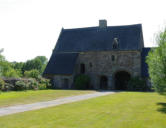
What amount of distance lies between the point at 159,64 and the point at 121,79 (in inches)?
834

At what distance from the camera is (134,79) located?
32.4 m

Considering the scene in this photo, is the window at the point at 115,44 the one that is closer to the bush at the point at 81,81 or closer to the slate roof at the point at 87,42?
the slate roof at the point at 87,42

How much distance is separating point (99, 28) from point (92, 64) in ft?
22.1

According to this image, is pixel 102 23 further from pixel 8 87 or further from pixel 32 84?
pixel 8 87

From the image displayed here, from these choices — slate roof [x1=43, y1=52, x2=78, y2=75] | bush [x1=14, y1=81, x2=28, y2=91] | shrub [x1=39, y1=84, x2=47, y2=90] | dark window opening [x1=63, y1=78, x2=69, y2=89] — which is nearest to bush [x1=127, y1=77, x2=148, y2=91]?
slate roof [x1=43, y1=52, x2=78, y2=75]

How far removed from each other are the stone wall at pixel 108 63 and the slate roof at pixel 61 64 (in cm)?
125

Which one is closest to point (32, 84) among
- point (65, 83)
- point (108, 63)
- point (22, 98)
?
point (65, 83)

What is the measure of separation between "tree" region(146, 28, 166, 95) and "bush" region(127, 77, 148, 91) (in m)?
15.9

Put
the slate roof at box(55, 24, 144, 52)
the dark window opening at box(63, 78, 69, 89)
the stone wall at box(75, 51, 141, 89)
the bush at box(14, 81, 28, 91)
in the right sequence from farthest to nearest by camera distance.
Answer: the dark window opening at box(63, 78, 69, 89), the slate roof at box(55, 24, 144, 52), the stone wall at box(75, 51, 141, 89), the bush at box(14, 81, 28, 91)

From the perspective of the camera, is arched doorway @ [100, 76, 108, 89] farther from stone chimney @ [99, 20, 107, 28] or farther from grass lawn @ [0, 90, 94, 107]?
grass lawn @ [0, 90, 94, 107]

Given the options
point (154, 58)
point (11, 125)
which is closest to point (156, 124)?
point (11, 125)

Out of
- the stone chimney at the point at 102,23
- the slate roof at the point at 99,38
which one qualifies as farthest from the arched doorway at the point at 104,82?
the stone chimney at the point at 102,23

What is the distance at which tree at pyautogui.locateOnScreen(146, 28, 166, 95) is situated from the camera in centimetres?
1512

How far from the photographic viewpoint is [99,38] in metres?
37.9
